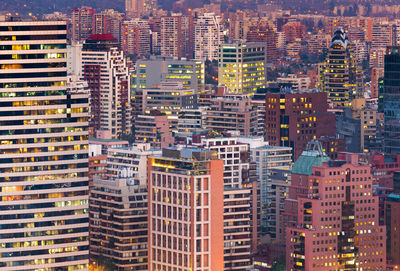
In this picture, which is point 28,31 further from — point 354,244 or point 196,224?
point 354,244

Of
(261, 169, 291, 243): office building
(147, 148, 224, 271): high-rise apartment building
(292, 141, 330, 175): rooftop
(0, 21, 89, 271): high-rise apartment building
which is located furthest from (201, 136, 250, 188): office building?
(0, 21, 89, 271): high-rise apartment building

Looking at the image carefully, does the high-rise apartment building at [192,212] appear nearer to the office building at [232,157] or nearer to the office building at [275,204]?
the office building at [232,157]

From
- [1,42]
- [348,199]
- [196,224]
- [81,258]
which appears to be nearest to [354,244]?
[348,199]

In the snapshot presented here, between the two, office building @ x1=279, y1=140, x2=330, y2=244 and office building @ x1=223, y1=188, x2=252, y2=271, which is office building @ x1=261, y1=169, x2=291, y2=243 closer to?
office building @ x1=279, y1=140, x2=330, y2=244

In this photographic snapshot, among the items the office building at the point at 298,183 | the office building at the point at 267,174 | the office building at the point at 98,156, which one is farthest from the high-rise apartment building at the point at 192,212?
the office building at the point at 267,174

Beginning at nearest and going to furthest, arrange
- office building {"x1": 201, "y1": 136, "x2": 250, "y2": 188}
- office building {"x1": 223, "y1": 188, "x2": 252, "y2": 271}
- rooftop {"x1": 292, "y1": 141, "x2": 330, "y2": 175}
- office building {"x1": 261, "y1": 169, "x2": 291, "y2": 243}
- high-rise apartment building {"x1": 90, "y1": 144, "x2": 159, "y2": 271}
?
office building {"x1": 223, "y1": 188, "x2": 252, "y2": 271} → high-rise apartment building {"x1": 90, "y1": 144, "x2": 159, "y2": 271} → rooftop {"x1": 292, "y1": 141, "x2": 330, "y2": 175} → office building {"x1": 201, "y1": 136, "x2": 250, "y2": 188} → office building {"x1": 261, "y1": 169, "x2": 291, "y2": 243}

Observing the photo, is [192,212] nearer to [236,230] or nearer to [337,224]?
[236,230]
